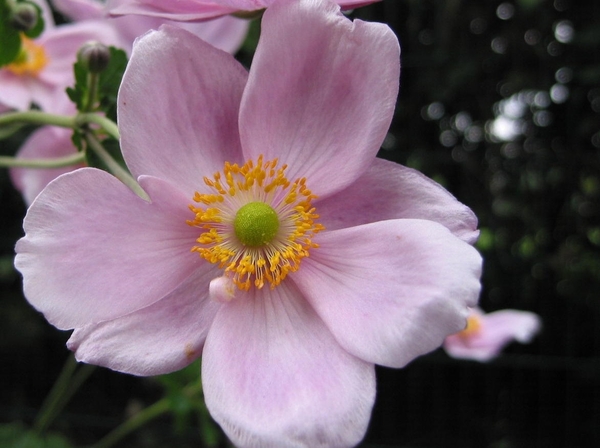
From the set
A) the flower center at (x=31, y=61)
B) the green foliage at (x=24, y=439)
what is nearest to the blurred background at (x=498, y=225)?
the green foliage at (x=24, y=439)

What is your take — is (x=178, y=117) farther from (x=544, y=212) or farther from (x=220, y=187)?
(x=544, y=212)

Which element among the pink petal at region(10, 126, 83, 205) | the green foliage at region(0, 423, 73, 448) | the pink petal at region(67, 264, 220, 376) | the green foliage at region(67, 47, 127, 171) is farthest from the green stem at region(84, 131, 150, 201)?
the green foliage at region(0, 423, 73, 448)

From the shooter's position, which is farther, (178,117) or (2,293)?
(2,293)

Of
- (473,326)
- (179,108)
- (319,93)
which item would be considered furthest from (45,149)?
(473,326)

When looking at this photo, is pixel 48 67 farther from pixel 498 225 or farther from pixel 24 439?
pixel 498 225

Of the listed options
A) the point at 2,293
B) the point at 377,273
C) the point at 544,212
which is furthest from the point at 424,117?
the point at 377,273

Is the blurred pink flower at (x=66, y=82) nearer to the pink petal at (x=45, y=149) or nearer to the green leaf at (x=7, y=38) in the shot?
the pink petal at (x=45, y=149)
